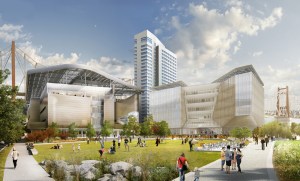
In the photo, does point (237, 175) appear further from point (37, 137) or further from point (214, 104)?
point (214, 104)

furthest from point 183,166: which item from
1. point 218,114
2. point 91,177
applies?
point 218,114

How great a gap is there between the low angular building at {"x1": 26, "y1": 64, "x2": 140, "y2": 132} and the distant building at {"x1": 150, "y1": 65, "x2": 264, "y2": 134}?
17.3 metres

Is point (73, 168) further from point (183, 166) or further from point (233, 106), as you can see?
point (233, 106)

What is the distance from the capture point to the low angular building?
11852 cm

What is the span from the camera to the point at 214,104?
142 metres

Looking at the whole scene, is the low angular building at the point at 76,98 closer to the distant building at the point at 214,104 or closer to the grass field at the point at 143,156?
the distant building at the point at 214,104

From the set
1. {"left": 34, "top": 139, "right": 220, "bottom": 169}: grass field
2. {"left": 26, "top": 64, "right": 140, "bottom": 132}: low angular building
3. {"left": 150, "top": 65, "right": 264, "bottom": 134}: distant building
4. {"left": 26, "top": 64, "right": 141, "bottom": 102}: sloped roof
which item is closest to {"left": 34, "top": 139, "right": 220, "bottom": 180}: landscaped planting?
{"left": 34, "top": 139, "right": 220, "bottom": 169}: grass field

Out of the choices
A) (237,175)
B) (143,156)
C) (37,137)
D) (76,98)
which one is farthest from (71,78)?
(237,175)

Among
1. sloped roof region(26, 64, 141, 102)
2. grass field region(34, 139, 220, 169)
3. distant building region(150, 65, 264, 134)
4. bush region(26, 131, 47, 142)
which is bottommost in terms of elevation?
bush region(26, 131, 47, 142)

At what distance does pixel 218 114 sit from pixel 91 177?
397 feet

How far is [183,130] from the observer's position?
5915 inches

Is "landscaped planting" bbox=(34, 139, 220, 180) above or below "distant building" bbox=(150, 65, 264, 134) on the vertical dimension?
below

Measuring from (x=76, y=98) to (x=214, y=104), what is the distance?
5587 cm

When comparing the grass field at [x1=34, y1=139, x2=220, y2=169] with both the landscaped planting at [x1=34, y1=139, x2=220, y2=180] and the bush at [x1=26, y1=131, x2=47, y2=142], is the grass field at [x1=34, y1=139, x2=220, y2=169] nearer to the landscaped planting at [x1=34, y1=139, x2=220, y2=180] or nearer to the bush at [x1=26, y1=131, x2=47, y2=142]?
the landscaped planting at [x1=34, y1=139, x2=220, y2=180]
